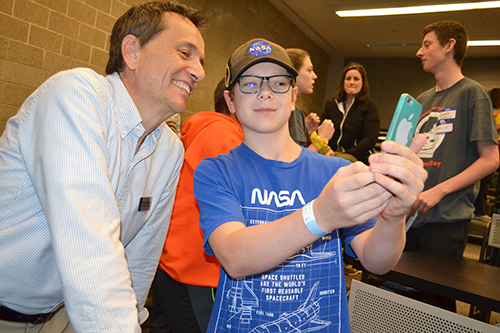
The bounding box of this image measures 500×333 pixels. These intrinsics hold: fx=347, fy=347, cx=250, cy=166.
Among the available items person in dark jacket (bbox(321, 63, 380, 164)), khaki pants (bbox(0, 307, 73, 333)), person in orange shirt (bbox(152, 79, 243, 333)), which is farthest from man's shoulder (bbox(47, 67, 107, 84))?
person in dark jacket (bbox(321, 63, 380, 164))

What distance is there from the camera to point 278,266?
96 centimetres

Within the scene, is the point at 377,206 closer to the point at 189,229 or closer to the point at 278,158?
the point at 278,158

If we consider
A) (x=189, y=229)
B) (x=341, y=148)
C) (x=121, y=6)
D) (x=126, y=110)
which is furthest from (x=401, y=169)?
(x=121, y=6)

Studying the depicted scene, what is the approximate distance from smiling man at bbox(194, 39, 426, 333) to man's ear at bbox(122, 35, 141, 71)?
0.45 meters

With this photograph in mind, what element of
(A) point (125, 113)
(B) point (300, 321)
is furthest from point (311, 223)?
(A) point (125, 113)

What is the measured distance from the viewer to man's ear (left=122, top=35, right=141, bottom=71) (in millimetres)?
1370

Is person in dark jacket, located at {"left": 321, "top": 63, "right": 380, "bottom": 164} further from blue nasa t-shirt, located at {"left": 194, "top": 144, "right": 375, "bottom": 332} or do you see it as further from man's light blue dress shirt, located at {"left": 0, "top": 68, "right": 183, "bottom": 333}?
man's light blue dress shirt, located at {"left": 0, "top": 68, "right": 183, "bottom": 333}

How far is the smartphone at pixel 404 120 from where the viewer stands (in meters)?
0.67

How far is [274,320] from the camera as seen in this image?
92 centimetres

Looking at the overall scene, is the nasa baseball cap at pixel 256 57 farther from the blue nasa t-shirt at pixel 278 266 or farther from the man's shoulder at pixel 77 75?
the man's shoulder at pixel 77 75

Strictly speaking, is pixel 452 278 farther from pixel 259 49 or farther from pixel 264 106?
pixel 259 49

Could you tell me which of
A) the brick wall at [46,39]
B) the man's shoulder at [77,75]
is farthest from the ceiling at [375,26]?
the man's shoulder at [77,75]

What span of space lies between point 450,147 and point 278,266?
180 cm

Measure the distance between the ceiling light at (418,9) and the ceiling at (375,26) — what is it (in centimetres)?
15
